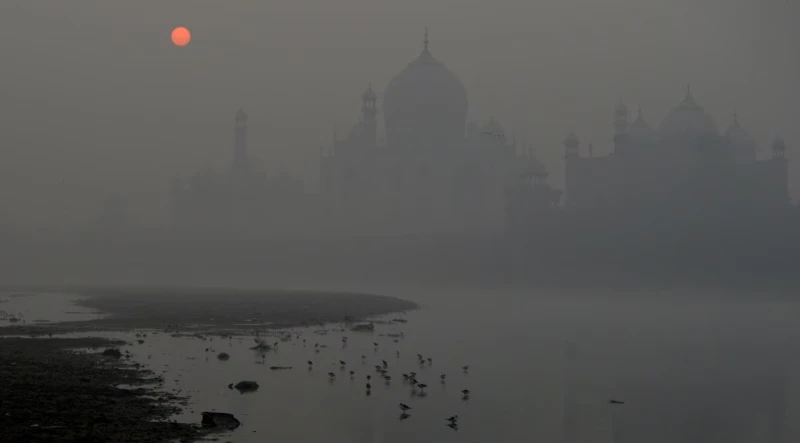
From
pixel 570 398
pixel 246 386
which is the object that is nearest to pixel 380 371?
pixel 246 386

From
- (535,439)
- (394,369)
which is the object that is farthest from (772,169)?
(535,439)

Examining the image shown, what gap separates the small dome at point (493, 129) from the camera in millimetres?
85125

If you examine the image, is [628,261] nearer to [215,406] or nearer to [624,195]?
[624,195]

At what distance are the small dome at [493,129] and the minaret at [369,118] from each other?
9.40 meters

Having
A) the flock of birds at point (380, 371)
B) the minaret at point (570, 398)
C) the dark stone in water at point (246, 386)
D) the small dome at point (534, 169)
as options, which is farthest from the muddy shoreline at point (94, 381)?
the small dome at point (534, 169)

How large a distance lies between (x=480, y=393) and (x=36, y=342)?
1301 centimetres

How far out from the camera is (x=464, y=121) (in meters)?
84.4

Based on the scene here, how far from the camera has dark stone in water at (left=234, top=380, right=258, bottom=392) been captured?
20609mm

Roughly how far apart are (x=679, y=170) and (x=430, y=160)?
21.5 m

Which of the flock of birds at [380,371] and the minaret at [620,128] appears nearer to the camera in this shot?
the flock of birds at [380,371]

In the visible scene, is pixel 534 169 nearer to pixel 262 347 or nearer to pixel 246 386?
pixel 262 347

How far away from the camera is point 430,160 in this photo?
271ft

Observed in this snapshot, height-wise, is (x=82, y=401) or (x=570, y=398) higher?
(x=82, y=401)

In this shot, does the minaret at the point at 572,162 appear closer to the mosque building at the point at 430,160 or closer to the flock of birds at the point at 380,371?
the mosque building at the point at 430,160
